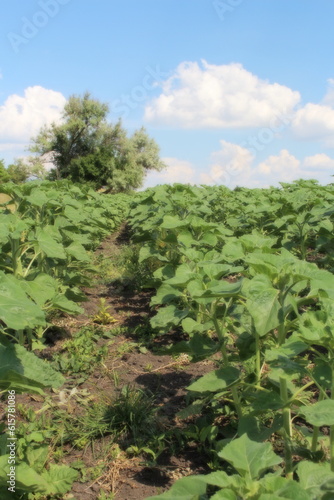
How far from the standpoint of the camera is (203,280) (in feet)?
7.83

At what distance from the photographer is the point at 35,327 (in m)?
4.02

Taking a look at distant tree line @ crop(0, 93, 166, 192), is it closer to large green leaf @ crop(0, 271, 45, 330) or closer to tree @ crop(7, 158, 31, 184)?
tree @ crop(7, 158, 31, 184)

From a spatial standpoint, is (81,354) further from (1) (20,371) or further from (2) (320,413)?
(2) (320,413)

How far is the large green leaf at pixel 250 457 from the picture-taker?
1217 millimetres

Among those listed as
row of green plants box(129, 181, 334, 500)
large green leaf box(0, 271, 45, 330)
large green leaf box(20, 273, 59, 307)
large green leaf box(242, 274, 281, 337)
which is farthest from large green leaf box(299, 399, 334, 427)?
large green leaf box(20, 273, 59, 307)

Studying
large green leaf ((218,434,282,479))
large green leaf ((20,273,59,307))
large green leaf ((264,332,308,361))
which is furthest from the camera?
large green leaf ((20,273,59,307))

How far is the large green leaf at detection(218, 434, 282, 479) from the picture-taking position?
3.99 feet

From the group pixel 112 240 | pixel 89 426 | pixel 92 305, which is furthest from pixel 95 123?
pixel 89 426

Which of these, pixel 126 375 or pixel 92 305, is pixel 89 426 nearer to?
pixel 126 375

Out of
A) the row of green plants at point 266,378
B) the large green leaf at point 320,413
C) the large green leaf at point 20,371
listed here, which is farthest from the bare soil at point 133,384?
the large green leaf at point 320,413

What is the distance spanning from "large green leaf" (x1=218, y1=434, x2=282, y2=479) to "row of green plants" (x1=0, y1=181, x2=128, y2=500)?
2.43 ft

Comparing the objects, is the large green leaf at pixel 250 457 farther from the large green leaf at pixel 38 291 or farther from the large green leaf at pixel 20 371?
the large green leaf at pixel 38 291

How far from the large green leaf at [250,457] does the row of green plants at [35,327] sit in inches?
29.2

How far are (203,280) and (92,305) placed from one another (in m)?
3.41
